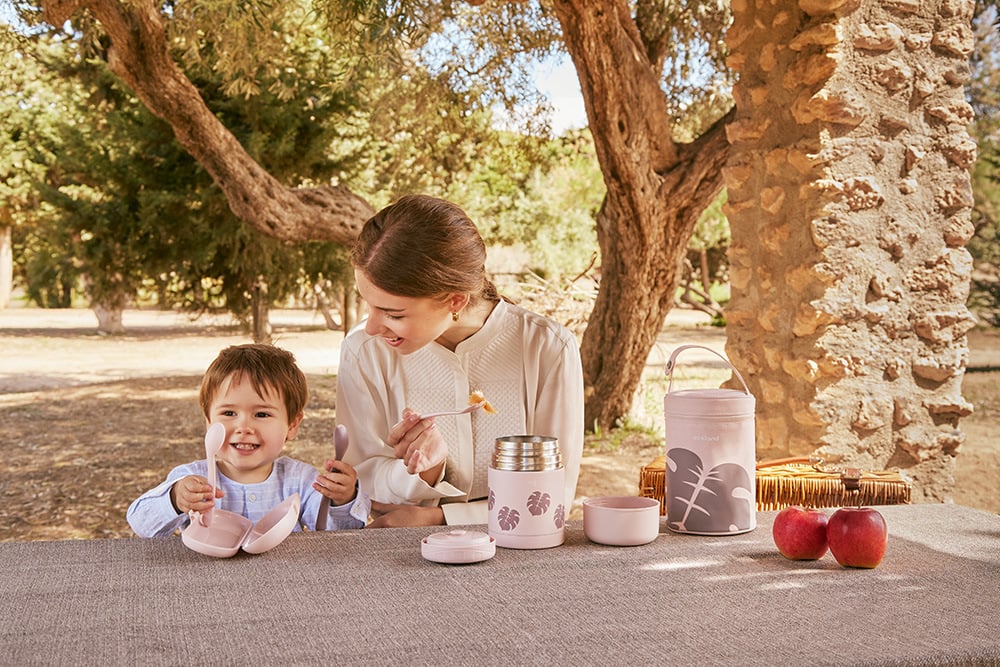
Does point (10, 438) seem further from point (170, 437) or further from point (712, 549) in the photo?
point (712, 549)

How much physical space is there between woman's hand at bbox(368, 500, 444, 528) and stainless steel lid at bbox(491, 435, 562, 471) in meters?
0.65

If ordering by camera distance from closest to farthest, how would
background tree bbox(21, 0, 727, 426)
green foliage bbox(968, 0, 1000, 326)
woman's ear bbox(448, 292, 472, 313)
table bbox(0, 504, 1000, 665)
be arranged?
table bbox(0, 504, 1000, 665) < woman's ear bbox(448, 292, 472, 313) < background tree bbox(21, 0, 727, 426) < green foliage bbox(968, 0, 1000, 326)

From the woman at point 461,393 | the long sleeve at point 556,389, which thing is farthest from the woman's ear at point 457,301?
the long sleeve at point 556,389

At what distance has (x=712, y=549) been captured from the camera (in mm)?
1759

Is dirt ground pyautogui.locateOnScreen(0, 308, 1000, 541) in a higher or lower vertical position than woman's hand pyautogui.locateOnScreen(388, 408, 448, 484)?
lower

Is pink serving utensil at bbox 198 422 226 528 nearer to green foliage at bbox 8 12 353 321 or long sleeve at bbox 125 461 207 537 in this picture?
long sleeve at bbox 125 461 207 537

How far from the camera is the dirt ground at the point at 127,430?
6.00 metres

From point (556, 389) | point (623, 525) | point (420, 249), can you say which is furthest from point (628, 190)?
point (623, 525)

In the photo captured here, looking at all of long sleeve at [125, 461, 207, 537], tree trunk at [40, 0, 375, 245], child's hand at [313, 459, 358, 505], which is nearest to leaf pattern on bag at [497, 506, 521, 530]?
child's hand at [313, 459, 358, 505]

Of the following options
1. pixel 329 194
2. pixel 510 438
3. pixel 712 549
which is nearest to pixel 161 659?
pixel 510 438

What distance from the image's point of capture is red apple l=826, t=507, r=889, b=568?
1.63 metres

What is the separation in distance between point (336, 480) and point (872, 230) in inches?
93.1

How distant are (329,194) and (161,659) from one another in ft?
20.0

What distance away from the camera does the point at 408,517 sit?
7.63 ft
